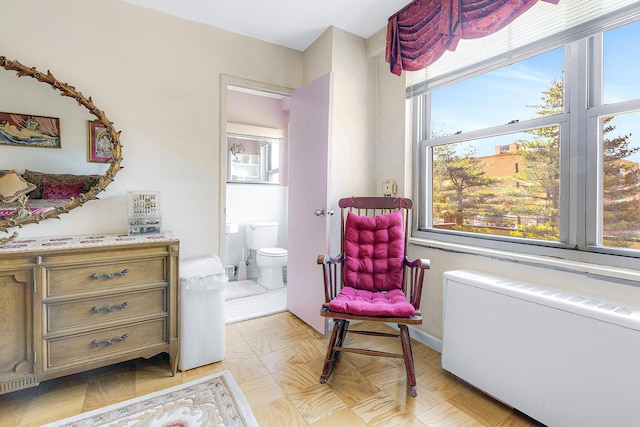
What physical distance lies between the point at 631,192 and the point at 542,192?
36 centimetres

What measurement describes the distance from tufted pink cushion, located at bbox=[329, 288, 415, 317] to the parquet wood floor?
448mm

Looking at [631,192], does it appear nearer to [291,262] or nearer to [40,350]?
[291,262]

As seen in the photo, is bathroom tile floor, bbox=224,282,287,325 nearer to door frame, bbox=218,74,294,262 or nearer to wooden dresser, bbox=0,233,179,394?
door frame, bbox=218,74,294,262

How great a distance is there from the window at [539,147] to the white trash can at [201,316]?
1.56 meters

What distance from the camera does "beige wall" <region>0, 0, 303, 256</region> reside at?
1.90 m

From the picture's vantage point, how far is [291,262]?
279 centimetres

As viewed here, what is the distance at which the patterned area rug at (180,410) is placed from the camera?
1.42 m

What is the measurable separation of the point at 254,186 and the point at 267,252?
3.03 feet

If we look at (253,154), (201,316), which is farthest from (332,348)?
(253,154)

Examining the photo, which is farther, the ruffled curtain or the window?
the ruffled curtain

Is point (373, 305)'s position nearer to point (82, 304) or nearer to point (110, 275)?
point (110, 275)

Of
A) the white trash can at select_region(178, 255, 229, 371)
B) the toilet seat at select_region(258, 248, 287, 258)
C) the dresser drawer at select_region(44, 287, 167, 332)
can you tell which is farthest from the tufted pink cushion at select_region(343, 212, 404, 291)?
the toilet seat at select_region(258, 248, 287, 258)

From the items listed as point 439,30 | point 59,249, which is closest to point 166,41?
point 59,249

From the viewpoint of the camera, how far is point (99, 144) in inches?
78.5
